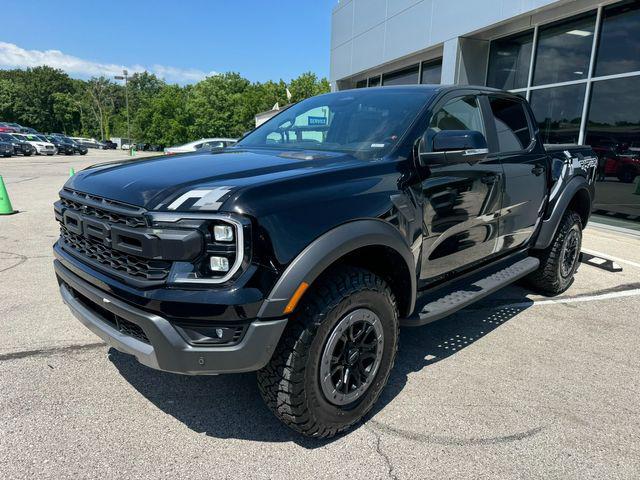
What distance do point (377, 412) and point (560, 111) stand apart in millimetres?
9516

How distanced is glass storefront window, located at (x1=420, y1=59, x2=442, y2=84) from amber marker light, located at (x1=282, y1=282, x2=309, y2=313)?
12515 mm

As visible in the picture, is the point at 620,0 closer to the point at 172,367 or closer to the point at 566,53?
the point at 566,53

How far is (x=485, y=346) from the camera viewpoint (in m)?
3.73

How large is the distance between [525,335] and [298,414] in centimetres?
249

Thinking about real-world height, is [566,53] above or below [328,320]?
above

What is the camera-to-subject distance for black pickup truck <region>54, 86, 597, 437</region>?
204 centimetres

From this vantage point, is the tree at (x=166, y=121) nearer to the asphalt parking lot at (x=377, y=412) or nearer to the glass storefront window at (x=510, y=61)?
the glass storefront window at (x=510, y=61)

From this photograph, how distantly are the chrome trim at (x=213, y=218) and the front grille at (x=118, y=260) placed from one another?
3.7 inches

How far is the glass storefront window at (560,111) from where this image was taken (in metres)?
9.64

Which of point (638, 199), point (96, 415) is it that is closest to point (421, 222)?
point (96, 415)

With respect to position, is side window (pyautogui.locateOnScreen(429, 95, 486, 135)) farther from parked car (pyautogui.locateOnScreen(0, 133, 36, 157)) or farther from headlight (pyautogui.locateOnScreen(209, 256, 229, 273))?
parked car (pyautogui.locateOnScreen(0, 133, 36, 157))

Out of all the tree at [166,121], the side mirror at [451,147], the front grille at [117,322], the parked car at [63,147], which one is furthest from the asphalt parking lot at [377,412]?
the tree at [166,121]

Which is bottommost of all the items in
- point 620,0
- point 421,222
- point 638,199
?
point 638,199

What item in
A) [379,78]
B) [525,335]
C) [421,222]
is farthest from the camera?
[379,78]
